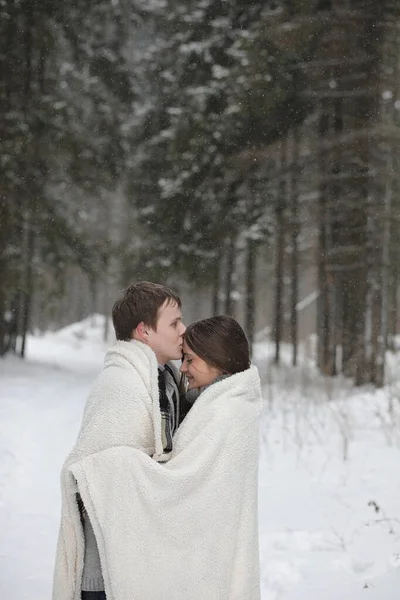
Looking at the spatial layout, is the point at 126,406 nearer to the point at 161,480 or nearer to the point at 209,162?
the point at 161,480

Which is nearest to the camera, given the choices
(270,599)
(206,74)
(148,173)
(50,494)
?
(270,599)

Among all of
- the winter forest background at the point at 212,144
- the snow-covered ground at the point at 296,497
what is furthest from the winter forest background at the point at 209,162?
the snow-covered ground at the point at 296,497

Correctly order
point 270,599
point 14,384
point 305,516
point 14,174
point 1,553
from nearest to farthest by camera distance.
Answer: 1. point 270,599
2. point 1,553
3. point 305,516
4. point 14,384
5. point 14,174

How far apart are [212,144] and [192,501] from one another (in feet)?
49.3

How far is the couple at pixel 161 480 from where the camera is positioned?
2639 millimetres

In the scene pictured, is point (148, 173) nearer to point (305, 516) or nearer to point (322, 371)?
point (322, 371)

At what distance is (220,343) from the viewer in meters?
2.83

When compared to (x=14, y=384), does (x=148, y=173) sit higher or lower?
higher

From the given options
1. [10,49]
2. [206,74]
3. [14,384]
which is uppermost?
[206,74]

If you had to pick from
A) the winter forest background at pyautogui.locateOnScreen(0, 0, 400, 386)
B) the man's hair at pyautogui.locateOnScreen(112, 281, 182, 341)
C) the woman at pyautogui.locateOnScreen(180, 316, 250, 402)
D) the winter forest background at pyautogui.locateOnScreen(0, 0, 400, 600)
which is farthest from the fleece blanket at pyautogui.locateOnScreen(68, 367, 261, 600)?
the winter forest background at pyautogui.locateOnScreen(0, 0, 400, 386)

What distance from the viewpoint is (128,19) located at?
17469mm

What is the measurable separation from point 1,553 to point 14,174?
9759 mm

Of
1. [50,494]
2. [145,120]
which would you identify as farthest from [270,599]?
[145,120]

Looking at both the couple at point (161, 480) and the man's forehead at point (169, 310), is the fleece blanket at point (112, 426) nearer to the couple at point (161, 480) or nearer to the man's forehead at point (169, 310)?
the couple at point (161, 480)
